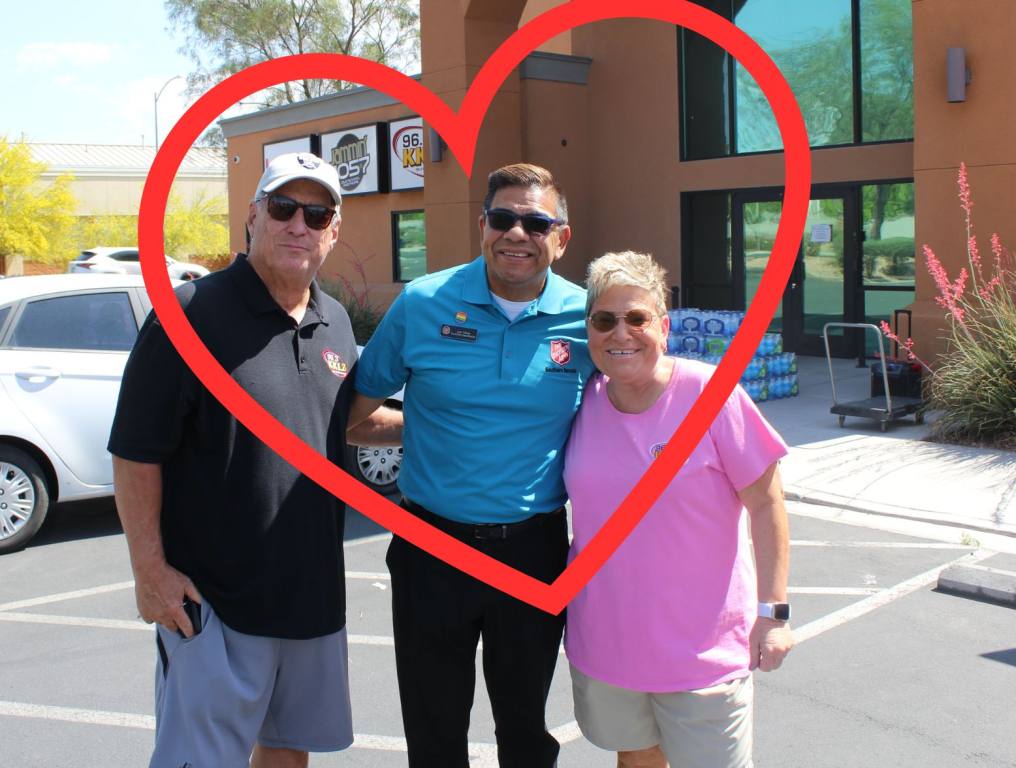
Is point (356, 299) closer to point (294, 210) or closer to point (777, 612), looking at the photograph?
point (294, 210)

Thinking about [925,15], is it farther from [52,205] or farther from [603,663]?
[52,205]

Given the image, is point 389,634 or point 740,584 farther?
point 389,634

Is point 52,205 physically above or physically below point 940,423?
above

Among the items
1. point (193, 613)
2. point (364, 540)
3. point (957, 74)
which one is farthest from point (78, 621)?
point (957, 74)

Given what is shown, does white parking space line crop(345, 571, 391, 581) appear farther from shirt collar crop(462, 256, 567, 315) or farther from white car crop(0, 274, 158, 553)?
shirt collar crop(462, 256, 567, 315)

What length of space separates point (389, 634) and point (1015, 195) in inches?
334

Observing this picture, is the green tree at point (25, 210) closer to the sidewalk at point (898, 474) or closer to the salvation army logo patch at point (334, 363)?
the sidewalk at point (898, 474)

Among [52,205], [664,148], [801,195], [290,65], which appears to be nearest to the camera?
[801,195]

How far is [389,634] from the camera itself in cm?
549

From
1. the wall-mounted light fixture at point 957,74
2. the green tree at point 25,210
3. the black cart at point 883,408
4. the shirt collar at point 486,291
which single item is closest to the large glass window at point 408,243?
the wall-mounted light fixture at point 957,74

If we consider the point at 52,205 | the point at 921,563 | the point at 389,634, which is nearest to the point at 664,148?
the point at 921,563

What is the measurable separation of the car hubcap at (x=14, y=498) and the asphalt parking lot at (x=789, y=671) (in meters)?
0.21

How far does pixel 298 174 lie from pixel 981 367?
27.1 ft

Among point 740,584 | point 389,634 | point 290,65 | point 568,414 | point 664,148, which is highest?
point 664,148
